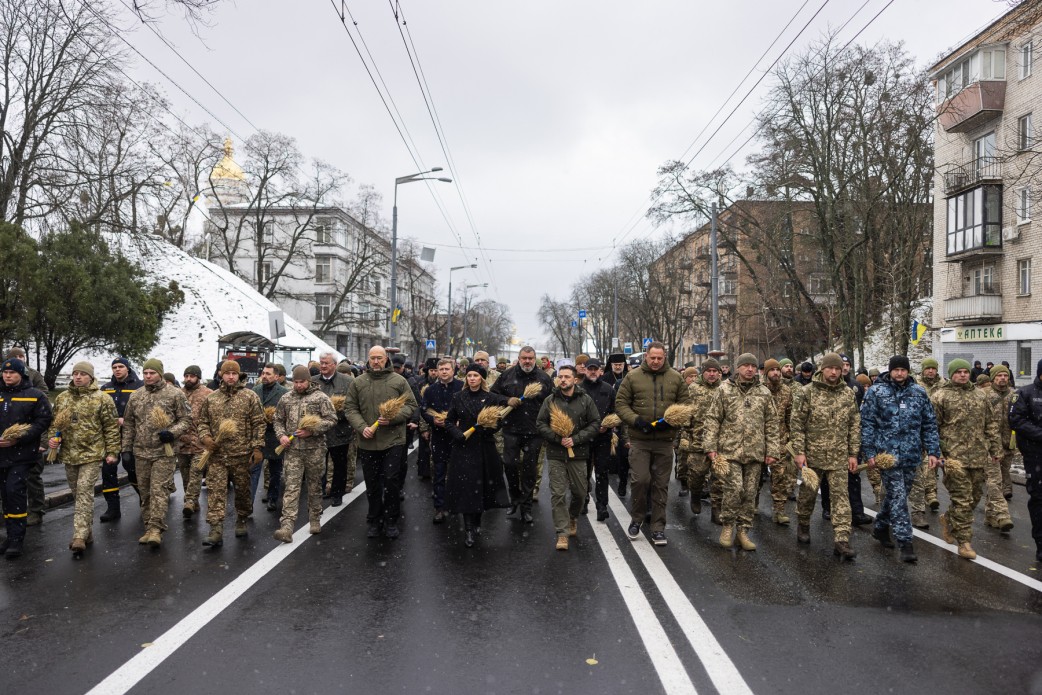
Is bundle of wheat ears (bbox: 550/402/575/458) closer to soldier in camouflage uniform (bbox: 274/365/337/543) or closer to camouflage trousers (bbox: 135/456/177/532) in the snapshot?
soldier in camouflage uniform (bbox: 274/365/337/543)

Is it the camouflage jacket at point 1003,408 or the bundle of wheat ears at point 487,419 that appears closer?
the bundle of wheat ears at point 487,419

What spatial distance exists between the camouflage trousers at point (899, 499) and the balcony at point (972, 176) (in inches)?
1055

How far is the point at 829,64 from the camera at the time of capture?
94.8 ft

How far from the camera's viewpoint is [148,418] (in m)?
7.55

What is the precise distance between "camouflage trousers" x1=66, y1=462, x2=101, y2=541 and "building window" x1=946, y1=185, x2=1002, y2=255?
3204 centimetres

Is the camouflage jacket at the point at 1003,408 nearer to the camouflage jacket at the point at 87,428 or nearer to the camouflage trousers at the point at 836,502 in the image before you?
the camouflage trousers at the point at 836,502

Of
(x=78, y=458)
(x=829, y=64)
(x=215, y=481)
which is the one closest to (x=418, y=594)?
(x=215, y=481)

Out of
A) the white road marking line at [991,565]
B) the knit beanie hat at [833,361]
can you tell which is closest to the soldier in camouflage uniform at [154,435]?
the knit beanie hat at [833,361]

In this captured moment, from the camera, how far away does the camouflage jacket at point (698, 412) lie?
932 cm

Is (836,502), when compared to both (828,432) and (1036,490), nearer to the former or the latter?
(828,432)

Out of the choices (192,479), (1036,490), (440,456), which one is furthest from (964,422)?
(192,479)

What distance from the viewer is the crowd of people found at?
23.4 feet

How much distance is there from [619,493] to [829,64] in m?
24.6

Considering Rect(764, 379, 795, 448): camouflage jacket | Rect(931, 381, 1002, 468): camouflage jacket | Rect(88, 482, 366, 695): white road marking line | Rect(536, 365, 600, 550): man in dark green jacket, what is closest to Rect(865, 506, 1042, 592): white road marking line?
Rect(931, 381, 1002, 468): camouflage jacket
